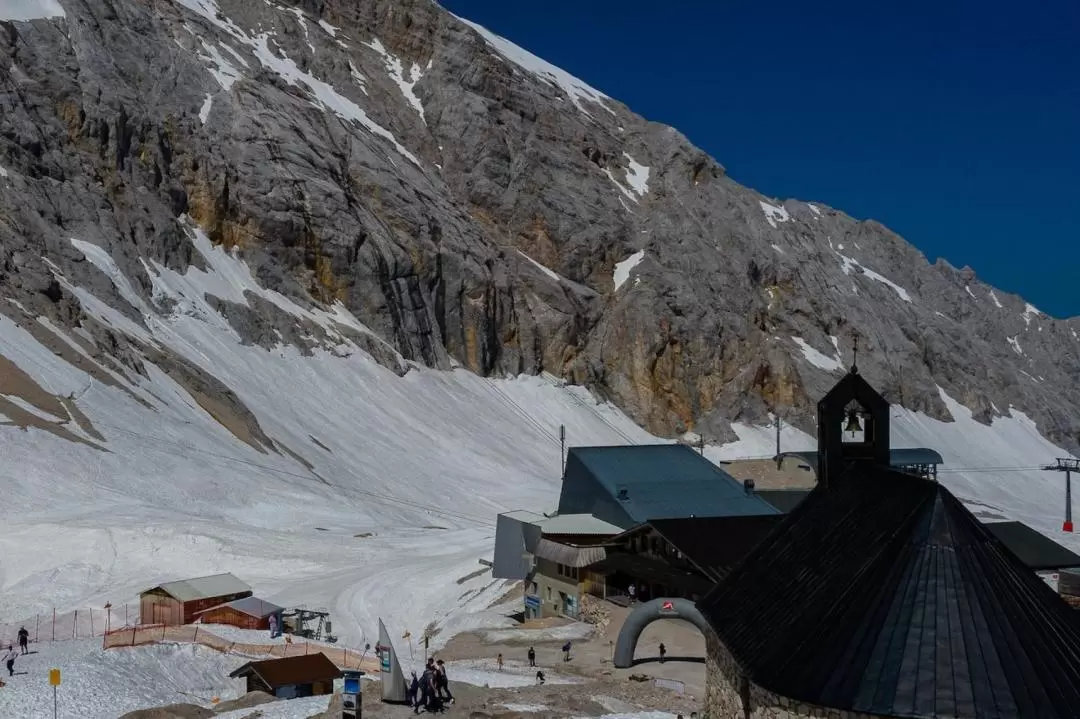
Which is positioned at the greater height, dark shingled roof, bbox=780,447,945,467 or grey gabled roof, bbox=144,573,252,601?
dark shingled roof, bbox=780,447,945,467

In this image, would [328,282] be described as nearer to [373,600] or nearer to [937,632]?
[373,600]

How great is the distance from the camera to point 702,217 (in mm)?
121625

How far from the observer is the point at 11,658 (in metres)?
26.4

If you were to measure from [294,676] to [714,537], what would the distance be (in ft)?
41.4

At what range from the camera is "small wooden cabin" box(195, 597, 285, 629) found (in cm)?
3328

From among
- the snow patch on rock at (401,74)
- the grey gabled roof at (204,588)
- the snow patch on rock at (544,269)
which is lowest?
the grey gabled roof at (204,588)

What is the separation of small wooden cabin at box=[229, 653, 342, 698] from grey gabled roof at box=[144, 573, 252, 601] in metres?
9.41

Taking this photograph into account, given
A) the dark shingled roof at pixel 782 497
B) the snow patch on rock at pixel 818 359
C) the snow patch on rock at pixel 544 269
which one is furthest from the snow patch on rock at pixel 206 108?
the dark shingled roof at pixel 782 497

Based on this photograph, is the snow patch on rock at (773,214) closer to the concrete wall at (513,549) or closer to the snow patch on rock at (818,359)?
the snow patch on rock at (818,359)

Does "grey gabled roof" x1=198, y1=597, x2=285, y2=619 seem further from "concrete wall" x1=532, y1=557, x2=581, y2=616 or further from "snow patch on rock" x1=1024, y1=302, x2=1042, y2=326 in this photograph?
"snow patch on rock" x1=1024, y1=302, x2=1042, y2=326

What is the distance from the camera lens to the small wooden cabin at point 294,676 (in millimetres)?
23672

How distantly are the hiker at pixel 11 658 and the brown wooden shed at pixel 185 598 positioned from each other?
4.65 m

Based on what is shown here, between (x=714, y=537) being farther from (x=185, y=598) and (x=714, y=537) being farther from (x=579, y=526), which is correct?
(x=185, y=598)

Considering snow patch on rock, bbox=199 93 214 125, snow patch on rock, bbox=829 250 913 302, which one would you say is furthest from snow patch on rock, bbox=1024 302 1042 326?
snow patch on rock, bbox=199 93 214 125
